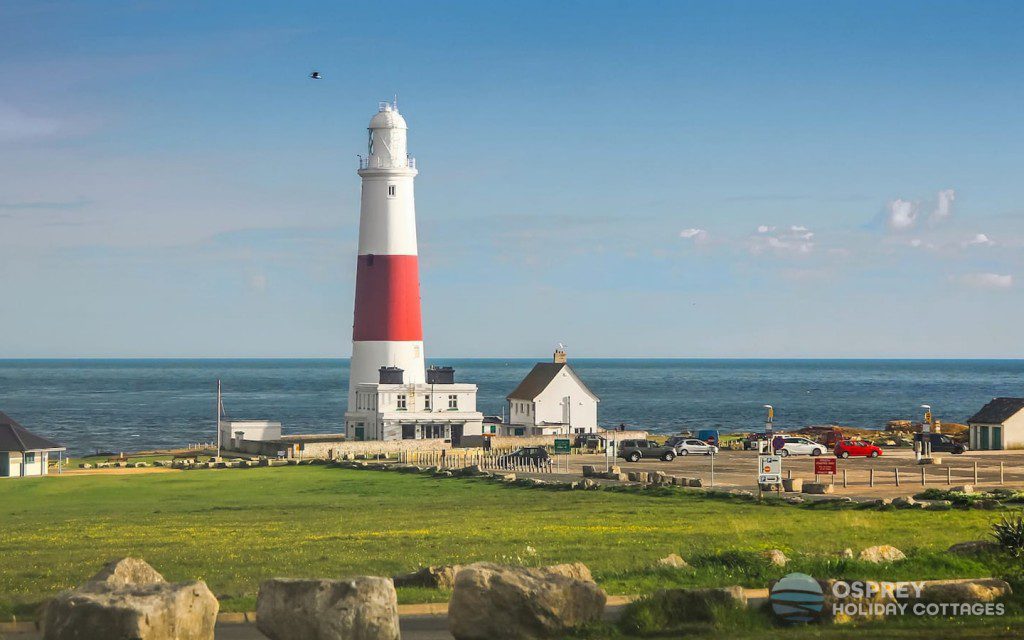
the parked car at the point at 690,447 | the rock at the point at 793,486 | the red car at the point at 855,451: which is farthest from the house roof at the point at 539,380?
the rock at the point at 793,486

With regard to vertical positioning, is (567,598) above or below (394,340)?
below

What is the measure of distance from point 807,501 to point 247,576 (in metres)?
21.9

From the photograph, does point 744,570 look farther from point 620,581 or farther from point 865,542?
point 865,542

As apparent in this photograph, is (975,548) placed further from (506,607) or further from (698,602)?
(506,607)

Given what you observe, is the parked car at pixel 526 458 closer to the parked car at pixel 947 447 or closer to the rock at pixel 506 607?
the parked car at pixel 947 447

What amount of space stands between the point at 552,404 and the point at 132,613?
222 ft

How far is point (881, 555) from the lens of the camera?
866 inches


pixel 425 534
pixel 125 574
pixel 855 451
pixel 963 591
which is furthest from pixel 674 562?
pixel 855 451

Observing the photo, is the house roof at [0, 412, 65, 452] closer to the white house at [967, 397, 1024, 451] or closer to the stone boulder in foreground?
the white house at [967, 397, 1024, 451]

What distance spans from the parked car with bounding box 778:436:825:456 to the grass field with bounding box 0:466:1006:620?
21.2 meters

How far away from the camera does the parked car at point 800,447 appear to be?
6688cm

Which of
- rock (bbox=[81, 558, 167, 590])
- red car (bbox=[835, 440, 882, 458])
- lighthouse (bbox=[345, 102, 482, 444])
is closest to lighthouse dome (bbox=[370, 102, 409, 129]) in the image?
lighthouse (bbox=[345, 102, 482, 444])

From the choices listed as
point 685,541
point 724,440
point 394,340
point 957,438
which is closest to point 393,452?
point 394,340

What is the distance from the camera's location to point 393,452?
73250 mm
